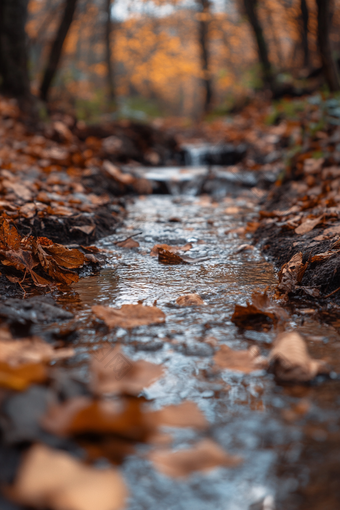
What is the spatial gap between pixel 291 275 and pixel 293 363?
2.68 feet

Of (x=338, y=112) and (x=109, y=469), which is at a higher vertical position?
(x=338, y=112)

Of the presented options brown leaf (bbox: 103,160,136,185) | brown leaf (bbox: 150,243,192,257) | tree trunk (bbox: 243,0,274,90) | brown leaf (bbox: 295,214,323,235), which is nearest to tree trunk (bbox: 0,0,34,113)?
brown leaf (bbox: 103,160,136,185)

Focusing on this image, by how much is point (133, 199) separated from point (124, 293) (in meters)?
2.90

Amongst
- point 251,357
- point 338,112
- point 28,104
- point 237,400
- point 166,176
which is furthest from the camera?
point 28,104

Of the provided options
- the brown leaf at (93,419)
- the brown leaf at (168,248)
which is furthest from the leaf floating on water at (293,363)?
the brown leaf at (168,248)

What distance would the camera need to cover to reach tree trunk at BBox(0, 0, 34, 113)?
6.07 meters

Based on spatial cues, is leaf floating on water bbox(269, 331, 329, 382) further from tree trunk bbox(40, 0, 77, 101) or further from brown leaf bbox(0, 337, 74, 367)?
tree trunk bbox(40, 0, 77, 101)

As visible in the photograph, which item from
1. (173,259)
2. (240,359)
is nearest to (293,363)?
(240,359)

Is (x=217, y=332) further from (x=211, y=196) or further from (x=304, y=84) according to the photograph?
(x=304, y=84)

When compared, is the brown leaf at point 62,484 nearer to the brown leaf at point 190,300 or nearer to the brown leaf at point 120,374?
the brown leaf at point 120,374

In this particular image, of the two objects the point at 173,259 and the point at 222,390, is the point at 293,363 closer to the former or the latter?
the point at 222,390

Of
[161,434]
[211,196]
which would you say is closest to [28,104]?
[211,196]

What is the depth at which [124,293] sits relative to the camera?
1838mm

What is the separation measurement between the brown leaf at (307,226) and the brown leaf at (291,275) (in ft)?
1.90
